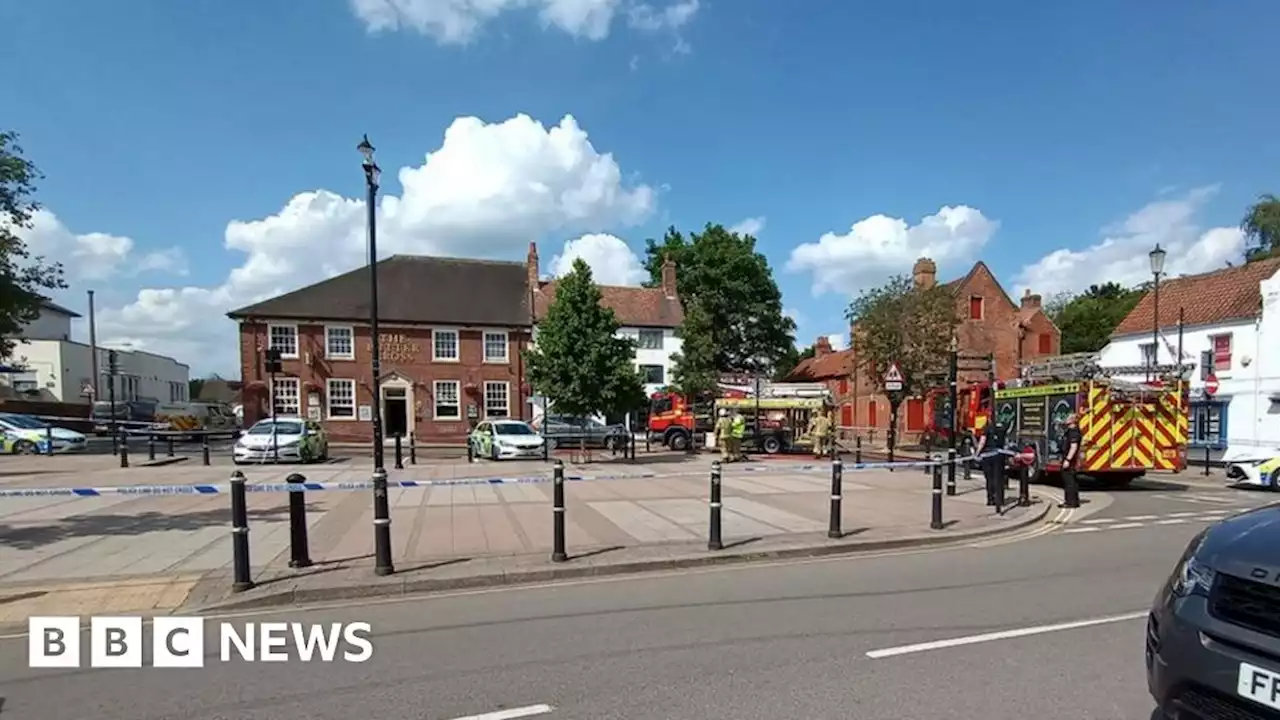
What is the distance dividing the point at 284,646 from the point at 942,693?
4565 mm

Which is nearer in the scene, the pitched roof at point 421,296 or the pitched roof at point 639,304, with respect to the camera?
the pitched roof at point 421,296

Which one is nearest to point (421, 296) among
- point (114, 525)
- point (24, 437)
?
point (24, 437)

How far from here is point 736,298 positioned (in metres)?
51.7

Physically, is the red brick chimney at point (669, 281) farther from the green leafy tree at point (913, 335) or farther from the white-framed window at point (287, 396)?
the white-framed window at point (287, 396)

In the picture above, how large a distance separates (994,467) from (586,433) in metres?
18.3

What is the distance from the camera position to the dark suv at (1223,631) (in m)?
2.69

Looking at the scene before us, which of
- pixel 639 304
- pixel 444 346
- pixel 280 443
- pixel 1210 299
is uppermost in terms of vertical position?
pixel 639 304

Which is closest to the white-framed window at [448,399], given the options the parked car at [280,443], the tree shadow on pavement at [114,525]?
the parked car at [280,443]

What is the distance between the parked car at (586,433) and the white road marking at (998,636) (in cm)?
2128

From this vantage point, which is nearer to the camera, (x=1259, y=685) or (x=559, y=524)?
(x=1259, y=685)

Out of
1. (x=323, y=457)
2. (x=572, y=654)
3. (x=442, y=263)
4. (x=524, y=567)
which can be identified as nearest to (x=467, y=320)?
(x=442, y=263)

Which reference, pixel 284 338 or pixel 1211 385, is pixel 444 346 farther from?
pixel 1211 385

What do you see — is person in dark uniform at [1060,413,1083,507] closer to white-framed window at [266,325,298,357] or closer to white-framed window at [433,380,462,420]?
white-framed window at [433,380,462,420]

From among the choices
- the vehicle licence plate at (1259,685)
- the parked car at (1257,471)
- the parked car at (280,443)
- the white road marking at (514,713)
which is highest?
the vehicle licence plate at (1259,685)
